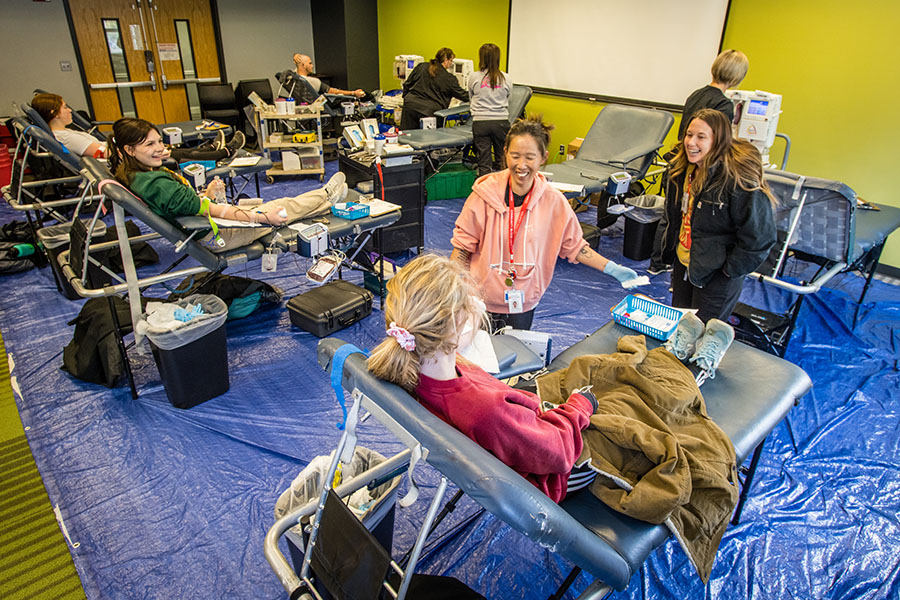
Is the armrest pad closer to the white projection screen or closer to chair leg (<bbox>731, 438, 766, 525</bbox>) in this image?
chair leg (<bbox>731, 438, 766, 525</bbox>)

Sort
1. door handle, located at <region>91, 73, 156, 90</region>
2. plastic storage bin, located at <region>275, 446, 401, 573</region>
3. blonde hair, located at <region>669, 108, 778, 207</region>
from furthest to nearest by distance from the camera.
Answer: door handle, located at <region>91, 73, 156, 90</region> < blonde hair, located at <region>669, 108, 778, 207</region> < plastic storage bin, located at <region>275, 446, 401, 573</region>

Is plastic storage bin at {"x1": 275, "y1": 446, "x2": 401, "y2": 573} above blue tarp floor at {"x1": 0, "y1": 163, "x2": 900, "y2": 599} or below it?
above

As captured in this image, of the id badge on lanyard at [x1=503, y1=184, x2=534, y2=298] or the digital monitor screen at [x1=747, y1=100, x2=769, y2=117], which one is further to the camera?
the digital monitor screen at [x1=747, y1=100, x2=769, y2=117]

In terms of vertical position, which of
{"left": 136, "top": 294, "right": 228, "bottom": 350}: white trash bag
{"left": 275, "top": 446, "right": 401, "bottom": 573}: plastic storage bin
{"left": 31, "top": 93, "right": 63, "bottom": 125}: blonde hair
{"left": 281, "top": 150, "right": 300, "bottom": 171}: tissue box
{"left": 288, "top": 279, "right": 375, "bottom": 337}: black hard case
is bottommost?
{"left": 288, "top": 279, "right": 375, "bottom": 337}: black hard case

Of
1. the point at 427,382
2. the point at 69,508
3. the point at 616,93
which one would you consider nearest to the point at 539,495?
the point at 427,382

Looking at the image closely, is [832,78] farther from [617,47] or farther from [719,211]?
[719,211]

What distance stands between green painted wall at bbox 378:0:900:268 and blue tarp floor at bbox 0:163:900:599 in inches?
54.4

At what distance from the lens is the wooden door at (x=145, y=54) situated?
6645 mm

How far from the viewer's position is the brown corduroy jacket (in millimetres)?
1244

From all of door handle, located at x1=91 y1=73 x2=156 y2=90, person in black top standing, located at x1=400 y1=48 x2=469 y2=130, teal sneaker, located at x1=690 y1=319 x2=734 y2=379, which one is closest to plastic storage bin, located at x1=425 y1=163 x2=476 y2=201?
person in black top standing, located at x1=400 y1=48 x2=469 y2=130

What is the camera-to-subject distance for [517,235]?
2.09 m

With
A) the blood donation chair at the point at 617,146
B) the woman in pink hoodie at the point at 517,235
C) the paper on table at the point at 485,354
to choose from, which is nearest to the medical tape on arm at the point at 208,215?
the woman in pink hoodie at the point at 517,235

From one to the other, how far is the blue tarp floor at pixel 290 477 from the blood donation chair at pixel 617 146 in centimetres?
157

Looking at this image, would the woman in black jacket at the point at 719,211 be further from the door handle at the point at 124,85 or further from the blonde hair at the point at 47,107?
the door handle at the point at 124,85
